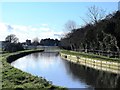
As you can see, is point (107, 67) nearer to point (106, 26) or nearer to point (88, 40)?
point (106, 26)

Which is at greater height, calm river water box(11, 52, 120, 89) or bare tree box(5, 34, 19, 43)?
bare tree box(5, 34, 19, 43)

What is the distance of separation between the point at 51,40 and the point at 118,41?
323 ft

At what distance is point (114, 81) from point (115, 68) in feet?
25.8

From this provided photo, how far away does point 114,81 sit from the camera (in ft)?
76.3

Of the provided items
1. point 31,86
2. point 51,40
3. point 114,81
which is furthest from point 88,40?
point 51,40

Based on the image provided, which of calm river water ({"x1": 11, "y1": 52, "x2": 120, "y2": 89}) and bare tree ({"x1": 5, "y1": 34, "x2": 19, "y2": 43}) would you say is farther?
bare tree ({"x1": 5, "y1": 34, "x2": 19, "y2": 43})

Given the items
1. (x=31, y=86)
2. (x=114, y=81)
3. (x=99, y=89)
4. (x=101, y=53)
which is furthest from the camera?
(x=101, y=53)

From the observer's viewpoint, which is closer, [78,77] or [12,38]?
[78,77]

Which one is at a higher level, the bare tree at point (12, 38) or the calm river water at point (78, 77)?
the bare tree at point (12, 38)

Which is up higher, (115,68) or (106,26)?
(106,26)

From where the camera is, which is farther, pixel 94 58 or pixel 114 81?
pixel 94 58

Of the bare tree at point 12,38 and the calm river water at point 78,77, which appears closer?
the calm river water at point 78,77

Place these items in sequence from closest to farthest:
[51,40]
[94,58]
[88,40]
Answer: [94,58]
[88,40]
[51,40]

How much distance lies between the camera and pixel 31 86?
637 inches
